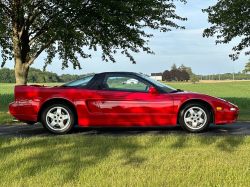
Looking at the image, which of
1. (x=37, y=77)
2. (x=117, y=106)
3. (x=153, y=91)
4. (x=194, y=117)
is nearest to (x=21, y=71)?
(x=117, y=106)

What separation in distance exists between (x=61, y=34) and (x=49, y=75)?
90.9 metres

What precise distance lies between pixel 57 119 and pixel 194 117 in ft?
10.5

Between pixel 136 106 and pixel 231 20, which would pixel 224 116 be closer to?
pixel 136 106

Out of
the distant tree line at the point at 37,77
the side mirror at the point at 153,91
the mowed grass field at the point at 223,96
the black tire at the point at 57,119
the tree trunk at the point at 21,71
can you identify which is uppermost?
the distant tree line at the point at 37,77

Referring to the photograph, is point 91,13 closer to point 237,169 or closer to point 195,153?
point 195,153

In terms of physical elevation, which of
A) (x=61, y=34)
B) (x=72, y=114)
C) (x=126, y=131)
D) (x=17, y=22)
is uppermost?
(x=17, y=22)

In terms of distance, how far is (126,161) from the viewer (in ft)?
13.9

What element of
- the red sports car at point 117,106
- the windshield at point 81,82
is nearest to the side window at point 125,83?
the red sports car at point 117,106

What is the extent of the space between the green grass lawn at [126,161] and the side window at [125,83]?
148cm

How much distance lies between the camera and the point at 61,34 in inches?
481

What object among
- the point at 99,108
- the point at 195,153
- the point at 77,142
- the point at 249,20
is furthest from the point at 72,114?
the point at 249,20

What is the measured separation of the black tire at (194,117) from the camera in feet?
22.4

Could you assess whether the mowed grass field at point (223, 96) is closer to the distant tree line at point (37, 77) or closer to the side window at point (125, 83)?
the side window at point (125, 83)

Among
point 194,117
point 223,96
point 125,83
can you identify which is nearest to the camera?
point 194,117
